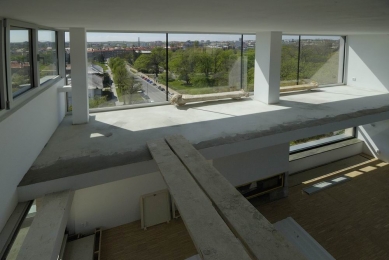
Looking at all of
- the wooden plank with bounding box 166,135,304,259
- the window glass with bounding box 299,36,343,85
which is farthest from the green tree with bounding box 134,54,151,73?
the window glass with bounding box 299,36,343,85

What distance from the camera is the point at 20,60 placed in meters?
4.10

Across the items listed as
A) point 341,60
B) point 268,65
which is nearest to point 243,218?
point 268,65

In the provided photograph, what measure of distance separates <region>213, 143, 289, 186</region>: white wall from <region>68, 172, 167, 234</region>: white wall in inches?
67.6

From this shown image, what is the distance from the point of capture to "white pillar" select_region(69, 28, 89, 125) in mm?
5762

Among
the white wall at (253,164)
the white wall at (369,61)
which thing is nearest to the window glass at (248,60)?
the white wall at (253,164)

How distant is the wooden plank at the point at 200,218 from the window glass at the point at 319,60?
8.42 m

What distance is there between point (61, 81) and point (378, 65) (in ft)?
35.0

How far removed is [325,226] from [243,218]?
18.6 ft

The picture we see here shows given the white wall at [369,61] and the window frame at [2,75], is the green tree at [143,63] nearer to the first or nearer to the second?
the window frame at [2,75]

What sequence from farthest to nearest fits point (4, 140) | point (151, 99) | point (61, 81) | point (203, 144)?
point (151, 99), point (61, 81), point (203, 144), point (4, 140)

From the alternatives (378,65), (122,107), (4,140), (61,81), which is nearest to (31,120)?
(4,140)

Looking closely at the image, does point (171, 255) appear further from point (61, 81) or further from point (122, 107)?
point (61, 81)

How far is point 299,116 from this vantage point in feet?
21.7

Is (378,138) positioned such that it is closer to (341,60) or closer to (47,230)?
(341,60)
